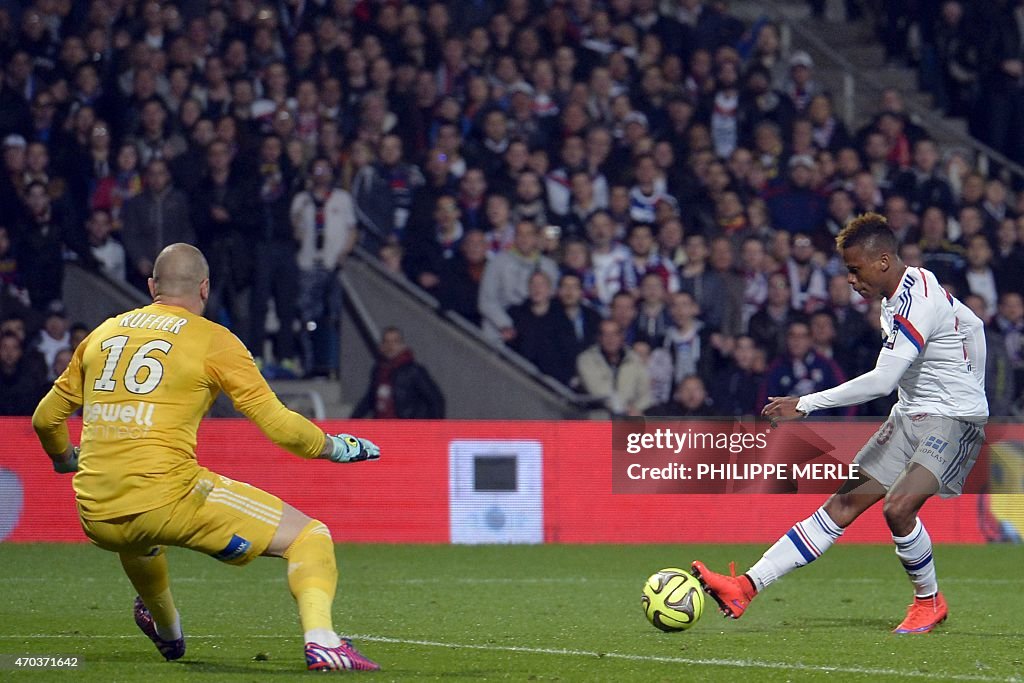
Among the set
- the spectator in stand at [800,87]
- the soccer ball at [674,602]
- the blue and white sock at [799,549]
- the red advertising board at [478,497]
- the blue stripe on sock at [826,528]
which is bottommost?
the red advertising board at [478,497]

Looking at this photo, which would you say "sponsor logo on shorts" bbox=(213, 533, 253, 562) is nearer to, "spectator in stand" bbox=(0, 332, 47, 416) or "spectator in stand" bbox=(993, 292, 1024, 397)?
"spectator in stand" bbox=(0, 332, 47, 416)

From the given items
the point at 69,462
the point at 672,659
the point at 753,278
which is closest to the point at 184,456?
the point at 69,462

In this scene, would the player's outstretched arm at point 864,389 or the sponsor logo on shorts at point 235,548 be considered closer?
the sponsor logo on shorts at point 235,548

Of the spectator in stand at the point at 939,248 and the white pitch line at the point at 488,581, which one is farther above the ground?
the spectator in stand at the point at 939,248

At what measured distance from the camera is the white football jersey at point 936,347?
799 centimetres

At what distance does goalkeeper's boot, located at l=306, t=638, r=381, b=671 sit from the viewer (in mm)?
6227

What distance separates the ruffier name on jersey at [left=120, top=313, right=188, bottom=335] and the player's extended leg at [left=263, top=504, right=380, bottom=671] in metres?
0.83

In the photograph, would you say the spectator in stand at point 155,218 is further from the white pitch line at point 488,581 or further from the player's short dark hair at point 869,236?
the player's short dark hair at point 869,236

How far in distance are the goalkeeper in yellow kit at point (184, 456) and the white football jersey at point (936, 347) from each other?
3003 mm

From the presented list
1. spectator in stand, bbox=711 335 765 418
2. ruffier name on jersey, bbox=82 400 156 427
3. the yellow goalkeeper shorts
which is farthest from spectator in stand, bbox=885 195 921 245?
ruffier name on jersey, bbox=82 400 156 427

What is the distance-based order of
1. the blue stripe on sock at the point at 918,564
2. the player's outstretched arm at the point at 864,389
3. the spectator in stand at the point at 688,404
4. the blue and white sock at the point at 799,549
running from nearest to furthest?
the player's outstretched arm at the point at 864,389 < the blue and white sock at the point at 799,549 < the blue stripe on sock at the point at 918,564 < the spectator in stand at the point at 688,404

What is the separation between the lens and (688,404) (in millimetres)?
14891

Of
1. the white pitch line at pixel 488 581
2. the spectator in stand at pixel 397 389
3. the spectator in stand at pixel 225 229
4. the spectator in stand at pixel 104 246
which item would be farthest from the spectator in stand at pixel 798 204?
the spectator in stand at pixel 104 246

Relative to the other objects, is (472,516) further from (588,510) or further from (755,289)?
(755,289)
